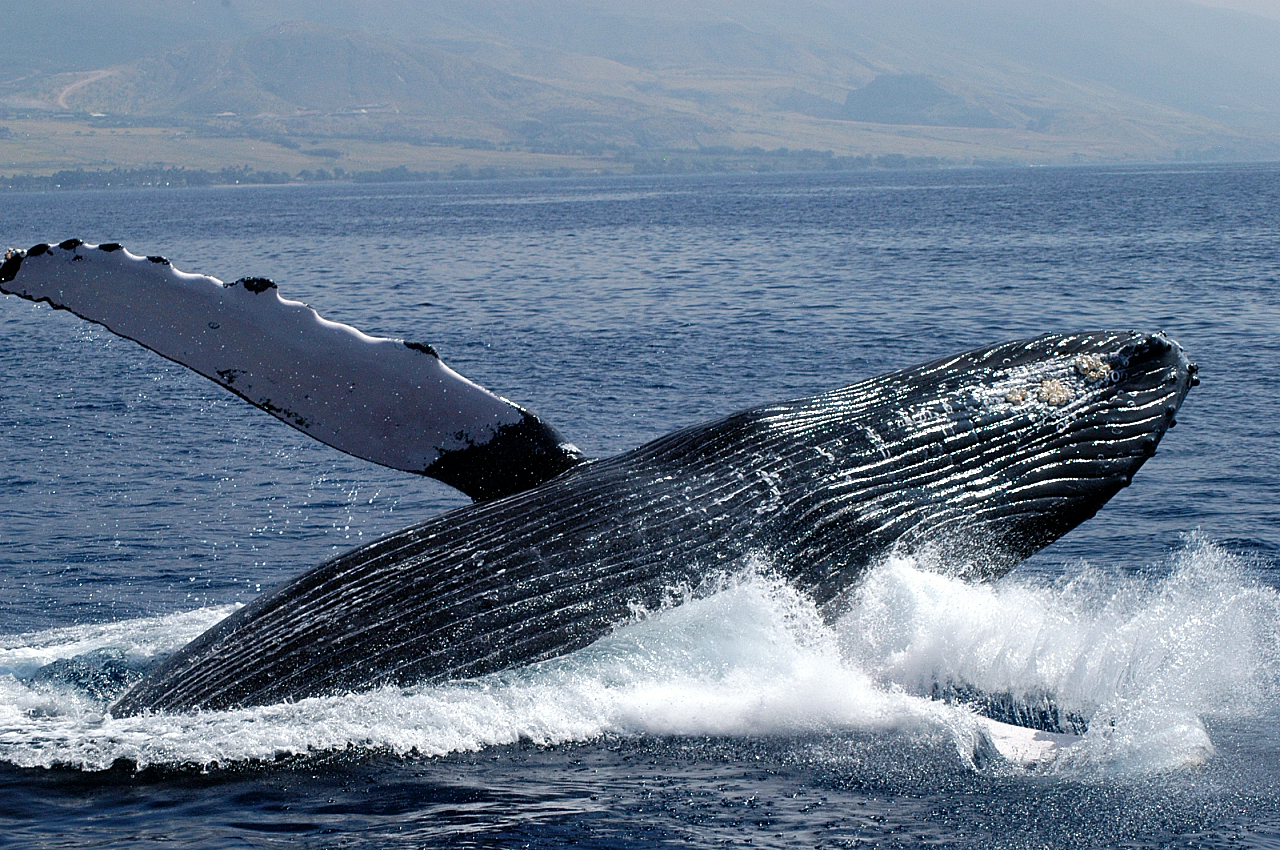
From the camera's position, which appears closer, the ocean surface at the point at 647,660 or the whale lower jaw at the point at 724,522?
the ocean surface at the point at 647,660

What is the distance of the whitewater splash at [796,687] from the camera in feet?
24.0

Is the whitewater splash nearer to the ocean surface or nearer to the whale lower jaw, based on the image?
the ocean surface

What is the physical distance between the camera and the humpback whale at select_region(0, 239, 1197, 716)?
7.17 m

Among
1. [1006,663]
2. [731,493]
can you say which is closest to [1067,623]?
[1006,663]

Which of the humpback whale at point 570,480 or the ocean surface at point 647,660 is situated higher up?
the humpback whale at point 570,480

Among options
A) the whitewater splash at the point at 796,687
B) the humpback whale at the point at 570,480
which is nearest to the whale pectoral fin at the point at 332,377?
the humpback whale at the point at 570,480

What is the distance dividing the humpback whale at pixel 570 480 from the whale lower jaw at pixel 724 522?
1 centimetres

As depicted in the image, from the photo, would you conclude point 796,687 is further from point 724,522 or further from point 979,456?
point 979,456

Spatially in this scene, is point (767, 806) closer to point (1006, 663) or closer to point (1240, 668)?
point (1006, 663)

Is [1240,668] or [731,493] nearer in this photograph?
[731,493]

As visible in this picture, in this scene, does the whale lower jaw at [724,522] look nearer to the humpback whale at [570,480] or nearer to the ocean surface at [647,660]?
the humpback whale at [570,480]

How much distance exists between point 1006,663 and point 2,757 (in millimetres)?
6141

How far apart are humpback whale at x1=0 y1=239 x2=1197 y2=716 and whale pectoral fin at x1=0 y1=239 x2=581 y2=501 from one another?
1 cm

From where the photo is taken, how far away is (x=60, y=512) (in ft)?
48.4
